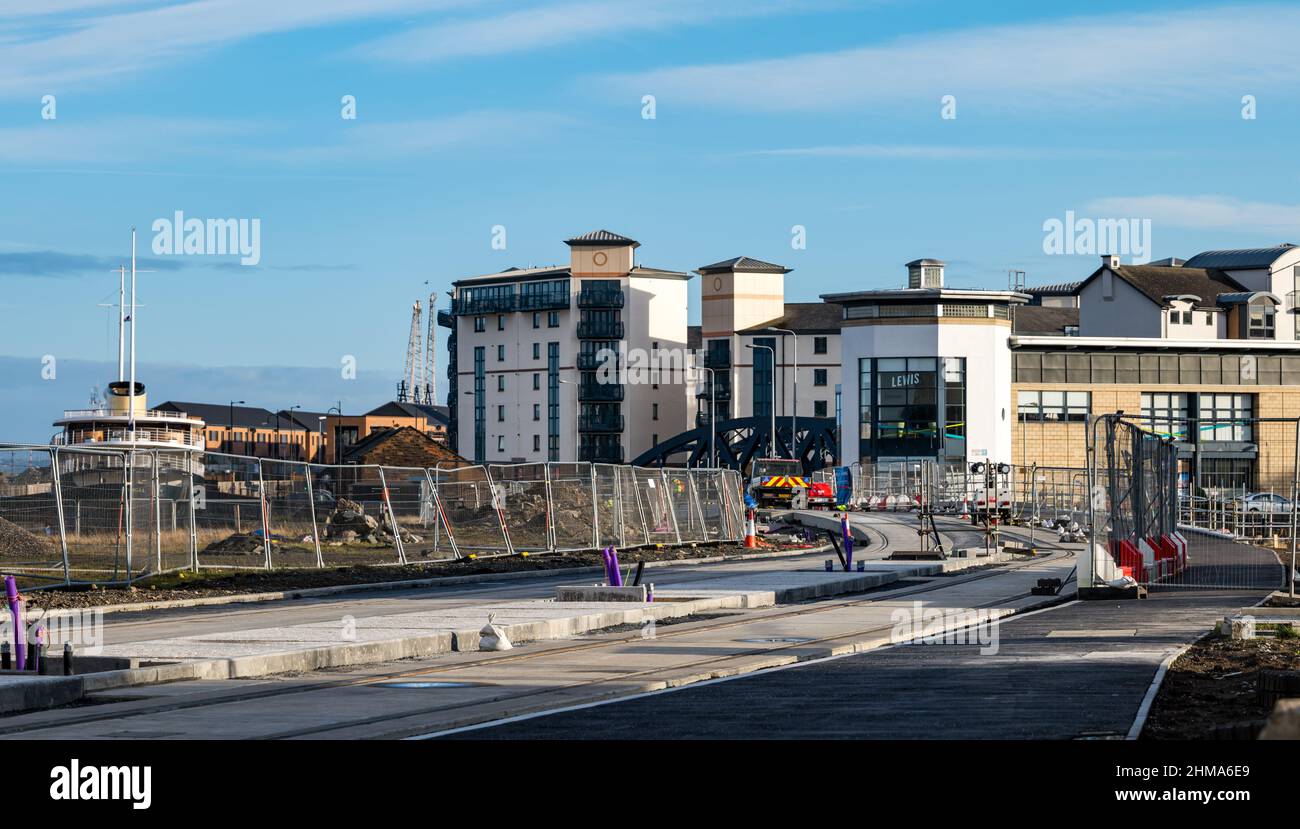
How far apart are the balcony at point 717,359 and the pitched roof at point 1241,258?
117 feet

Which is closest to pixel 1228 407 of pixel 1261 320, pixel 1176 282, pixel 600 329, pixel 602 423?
pixel 1261 320

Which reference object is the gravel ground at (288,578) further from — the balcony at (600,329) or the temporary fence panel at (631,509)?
the balcony at (600,329)

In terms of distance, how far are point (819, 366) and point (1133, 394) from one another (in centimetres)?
4279

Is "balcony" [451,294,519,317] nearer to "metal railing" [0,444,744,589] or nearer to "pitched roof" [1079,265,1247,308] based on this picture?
"pitched roof" [1079,265,1247,308]

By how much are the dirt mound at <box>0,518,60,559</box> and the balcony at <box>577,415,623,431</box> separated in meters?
106

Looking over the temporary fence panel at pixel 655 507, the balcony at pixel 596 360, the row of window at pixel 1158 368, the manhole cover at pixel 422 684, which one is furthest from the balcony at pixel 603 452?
the manhole cover at pixel 422 684

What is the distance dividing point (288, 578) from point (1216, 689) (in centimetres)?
2030

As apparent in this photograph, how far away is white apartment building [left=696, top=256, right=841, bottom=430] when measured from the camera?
13488cm

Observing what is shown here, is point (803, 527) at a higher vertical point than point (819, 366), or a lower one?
lower

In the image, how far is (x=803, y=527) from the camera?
2525 inches

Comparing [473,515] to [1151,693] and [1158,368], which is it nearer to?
[1151,693]

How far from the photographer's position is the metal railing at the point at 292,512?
27562mm
